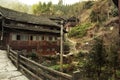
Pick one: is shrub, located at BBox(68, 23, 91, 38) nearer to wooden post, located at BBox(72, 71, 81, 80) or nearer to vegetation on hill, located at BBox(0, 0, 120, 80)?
vegetation on hill, located at BBox(0, 0, 120, 80)

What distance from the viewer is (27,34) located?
30.9 meters

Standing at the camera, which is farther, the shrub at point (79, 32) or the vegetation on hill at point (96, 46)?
the shrub at point (79, 32)

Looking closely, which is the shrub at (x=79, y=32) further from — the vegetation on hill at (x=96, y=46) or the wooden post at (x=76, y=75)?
the wooden post at (x=76, y=75)


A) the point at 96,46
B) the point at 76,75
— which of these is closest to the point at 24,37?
the point at 96,46

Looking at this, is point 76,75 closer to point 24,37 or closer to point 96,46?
point 96,46

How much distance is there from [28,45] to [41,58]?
13.6 feet

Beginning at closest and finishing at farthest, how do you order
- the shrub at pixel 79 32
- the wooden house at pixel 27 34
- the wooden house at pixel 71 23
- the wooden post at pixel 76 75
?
the wooden post at pixel 76 75
the wooden house at pixel 27 34
the shrub at pixel 79 32
the wooden house at pixel 71 23

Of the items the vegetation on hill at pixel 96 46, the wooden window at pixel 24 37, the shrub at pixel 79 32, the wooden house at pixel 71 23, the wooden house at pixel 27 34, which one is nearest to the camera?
the vegetation on hill at pixel 96 46

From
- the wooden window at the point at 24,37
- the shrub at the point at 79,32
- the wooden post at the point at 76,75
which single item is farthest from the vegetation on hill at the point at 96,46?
the wooden window at the point at 24,37

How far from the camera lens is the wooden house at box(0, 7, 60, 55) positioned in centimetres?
2819

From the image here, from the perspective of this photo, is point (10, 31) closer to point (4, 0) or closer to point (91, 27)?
point (91, 27)

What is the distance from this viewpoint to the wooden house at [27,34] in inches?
1110

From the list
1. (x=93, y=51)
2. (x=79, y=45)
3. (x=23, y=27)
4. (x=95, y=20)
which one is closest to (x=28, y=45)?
(x=23, y=27)

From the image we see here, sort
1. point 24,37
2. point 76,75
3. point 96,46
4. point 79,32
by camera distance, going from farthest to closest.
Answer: point 79,32 < point 24,37 < point 96,46 < point 76,75
